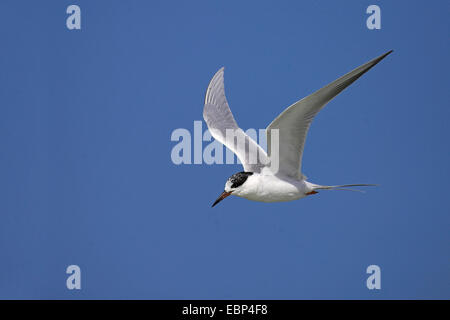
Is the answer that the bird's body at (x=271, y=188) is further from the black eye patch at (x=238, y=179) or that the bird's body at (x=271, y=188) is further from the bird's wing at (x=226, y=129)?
the bird's wing at (x=226, y=129)

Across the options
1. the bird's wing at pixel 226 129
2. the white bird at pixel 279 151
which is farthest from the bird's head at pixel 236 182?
the bird's wing at pixel 226 129

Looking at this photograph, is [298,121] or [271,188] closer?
[298,121]

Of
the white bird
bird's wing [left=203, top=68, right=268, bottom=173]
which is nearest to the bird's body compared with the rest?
the white bird

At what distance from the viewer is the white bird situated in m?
3.63

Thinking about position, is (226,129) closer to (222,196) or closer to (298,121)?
(222,196)

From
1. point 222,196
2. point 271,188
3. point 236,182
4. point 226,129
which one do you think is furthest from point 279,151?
point 226,129

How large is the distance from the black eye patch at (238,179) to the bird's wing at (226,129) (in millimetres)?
176

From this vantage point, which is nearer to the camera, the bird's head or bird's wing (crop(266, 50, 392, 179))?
bird's wing (crop(266, 50, 392, 179))

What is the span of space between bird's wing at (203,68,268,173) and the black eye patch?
0.18m

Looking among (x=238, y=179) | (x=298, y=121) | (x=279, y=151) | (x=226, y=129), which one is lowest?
(x=238, y=179)

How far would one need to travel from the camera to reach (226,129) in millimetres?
4984

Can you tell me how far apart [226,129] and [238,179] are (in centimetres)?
84

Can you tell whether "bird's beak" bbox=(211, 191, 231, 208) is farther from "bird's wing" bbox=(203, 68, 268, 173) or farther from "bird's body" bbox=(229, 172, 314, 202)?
"bird's wing" bbox=(203, 68, 268, 173)

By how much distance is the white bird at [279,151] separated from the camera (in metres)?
3.63
